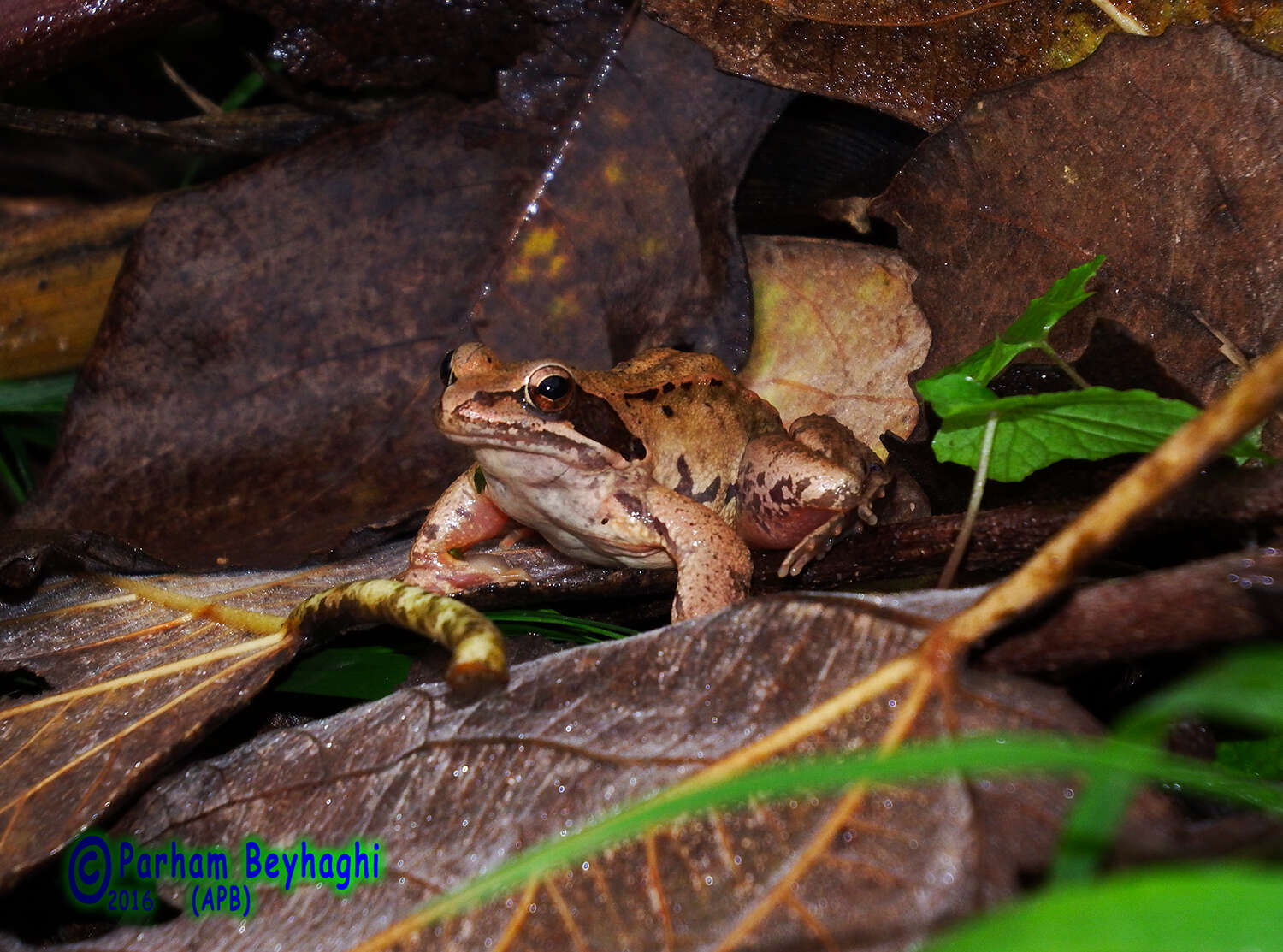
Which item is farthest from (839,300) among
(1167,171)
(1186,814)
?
(1186,814)

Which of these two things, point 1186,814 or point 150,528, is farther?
point 150,528

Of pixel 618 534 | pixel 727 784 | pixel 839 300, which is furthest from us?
pixel 839 300

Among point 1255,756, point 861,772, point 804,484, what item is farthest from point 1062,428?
point 861,772

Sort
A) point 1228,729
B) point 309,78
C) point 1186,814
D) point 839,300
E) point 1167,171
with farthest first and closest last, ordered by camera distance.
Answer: point 309,78 → point 839,300 → point 1167,171 → point 1228,729 → point 1186,814

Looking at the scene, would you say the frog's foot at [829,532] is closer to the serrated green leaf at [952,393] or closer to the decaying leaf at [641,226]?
the serrated green leaf at [952,393]

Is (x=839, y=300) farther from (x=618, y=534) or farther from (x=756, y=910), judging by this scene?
(x=756, y=910)

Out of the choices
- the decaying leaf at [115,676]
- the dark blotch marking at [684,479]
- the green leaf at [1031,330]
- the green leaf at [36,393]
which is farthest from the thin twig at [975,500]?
the green leaf at [36,393]

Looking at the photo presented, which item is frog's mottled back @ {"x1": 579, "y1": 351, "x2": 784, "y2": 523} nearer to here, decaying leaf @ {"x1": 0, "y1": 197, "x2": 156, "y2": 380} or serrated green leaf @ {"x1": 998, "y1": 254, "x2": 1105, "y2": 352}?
serrated green leaf @ {"x1": 998, "y1": 254, "x2": 1105, "y2": 352}
